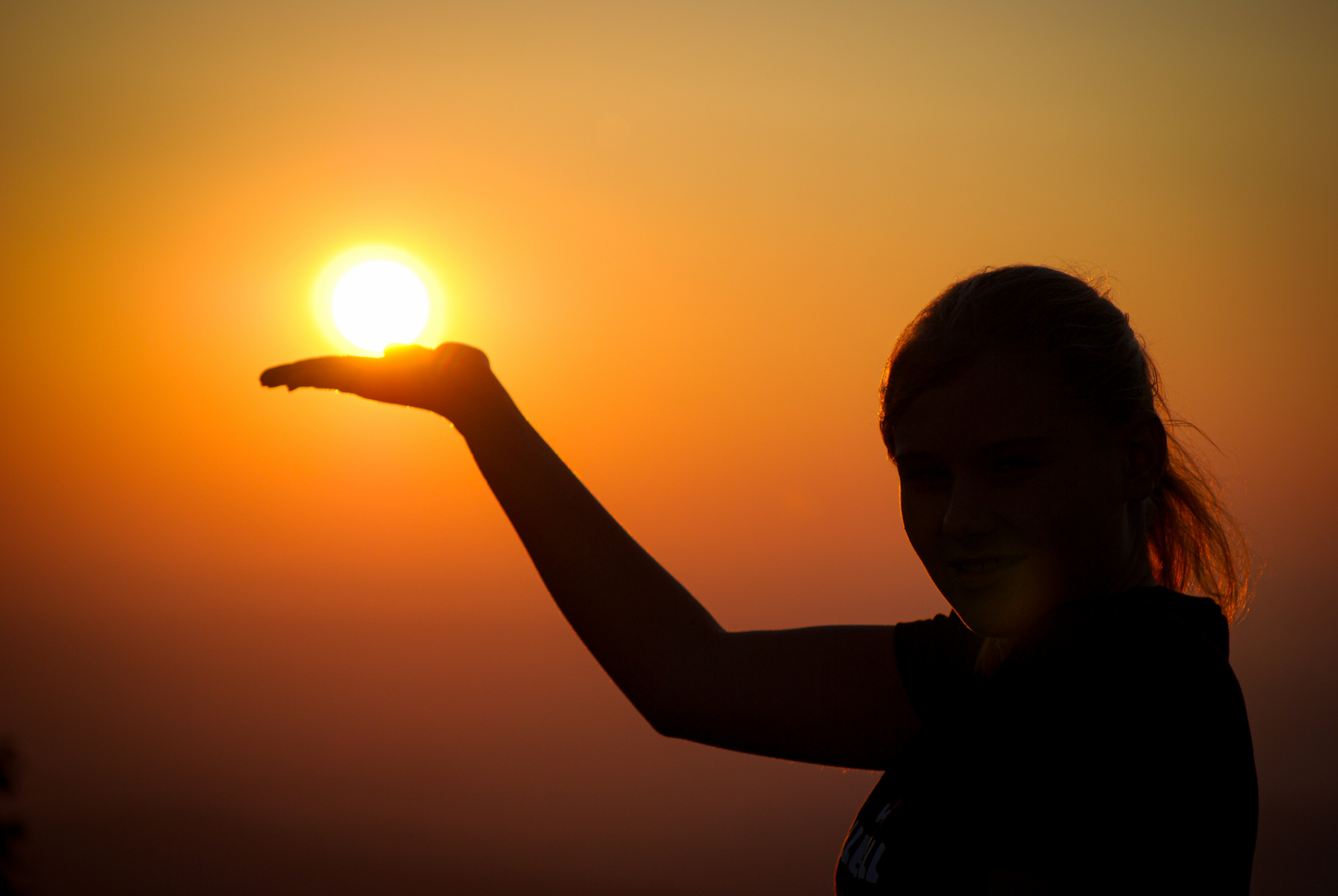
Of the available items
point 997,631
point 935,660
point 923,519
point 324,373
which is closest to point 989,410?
point 923,519

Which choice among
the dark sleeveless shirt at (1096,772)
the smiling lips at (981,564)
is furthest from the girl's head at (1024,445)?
the dark sleeveless shirt at (1096,772)

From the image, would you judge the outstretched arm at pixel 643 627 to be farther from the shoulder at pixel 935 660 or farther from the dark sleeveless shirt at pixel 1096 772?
the dark sleeveless shirt at pixel 1096 772

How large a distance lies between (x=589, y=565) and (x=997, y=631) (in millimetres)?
648

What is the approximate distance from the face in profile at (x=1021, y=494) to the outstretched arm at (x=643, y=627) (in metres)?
0.33

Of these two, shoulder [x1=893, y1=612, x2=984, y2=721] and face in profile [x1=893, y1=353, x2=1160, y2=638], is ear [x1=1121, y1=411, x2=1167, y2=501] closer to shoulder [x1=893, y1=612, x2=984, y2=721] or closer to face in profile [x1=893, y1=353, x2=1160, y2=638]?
face in profile [x1=893, y1=353, x2=1160, y2=638]

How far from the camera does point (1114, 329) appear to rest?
1.54 m

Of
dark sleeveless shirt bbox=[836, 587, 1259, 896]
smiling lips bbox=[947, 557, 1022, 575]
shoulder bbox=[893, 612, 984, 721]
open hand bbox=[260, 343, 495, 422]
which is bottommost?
dark sleeveless shirt bbox=[836, 587, 1259, 896]

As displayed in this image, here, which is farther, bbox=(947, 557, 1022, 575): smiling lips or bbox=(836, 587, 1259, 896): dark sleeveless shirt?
bbox=(947, 557, 1022, 575): smiling lips

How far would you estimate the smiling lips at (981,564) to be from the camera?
1.35 m

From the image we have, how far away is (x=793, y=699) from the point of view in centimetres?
162

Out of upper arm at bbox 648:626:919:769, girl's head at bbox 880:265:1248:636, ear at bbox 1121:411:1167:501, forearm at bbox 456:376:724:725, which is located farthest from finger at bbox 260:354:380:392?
ear at bbox 1121:411:1167:501

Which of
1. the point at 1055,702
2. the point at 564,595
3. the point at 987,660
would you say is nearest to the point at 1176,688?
the point at 1055,702

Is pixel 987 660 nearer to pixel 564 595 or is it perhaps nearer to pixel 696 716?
pixel 696 716

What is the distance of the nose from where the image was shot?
1.35m
